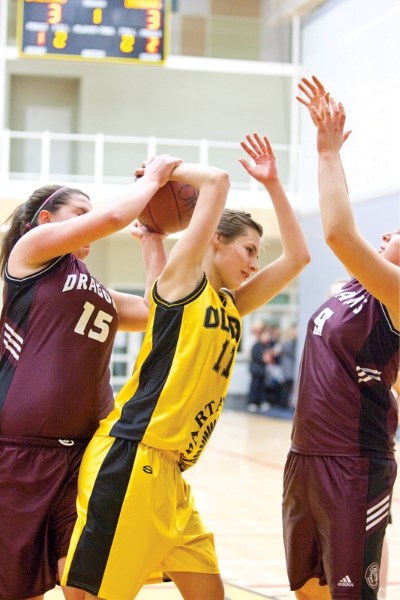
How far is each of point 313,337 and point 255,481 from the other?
6404 millimetres

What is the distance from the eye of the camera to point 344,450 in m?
3.26

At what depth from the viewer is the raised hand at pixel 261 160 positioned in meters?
3.59

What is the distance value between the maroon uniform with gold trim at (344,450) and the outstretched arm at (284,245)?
29cm

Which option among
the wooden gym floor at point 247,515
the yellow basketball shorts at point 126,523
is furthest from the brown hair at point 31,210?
the wooden gym floor at point 247,515

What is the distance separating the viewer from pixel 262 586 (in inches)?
210

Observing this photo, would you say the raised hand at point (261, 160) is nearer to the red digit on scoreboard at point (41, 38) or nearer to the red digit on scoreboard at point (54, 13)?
the red digit on scoreboard at point (54, 13)

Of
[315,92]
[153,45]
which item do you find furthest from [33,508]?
[153,45]

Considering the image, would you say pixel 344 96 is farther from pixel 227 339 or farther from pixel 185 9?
pixel 227 339

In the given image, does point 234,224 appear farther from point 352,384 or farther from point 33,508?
point 33,508

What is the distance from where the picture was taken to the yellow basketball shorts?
2908 millimetres

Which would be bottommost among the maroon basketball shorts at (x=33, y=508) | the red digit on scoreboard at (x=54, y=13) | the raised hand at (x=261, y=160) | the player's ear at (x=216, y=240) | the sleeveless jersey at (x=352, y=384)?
the maroon basketball shorts at (x=33, y=508)

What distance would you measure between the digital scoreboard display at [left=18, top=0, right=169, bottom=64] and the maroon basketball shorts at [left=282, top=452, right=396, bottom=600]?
9340 millimetres

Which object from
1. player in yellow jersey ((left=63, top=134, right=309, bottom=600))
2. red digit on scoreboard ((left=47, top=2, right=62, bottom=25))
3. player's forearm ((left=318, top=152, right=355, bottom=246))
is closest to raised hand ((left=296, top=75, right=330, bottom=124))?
player's forearm ((left=318, top=152, right=355, bottom=246))

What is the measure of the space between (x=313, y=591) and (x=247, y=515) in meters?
4.34
